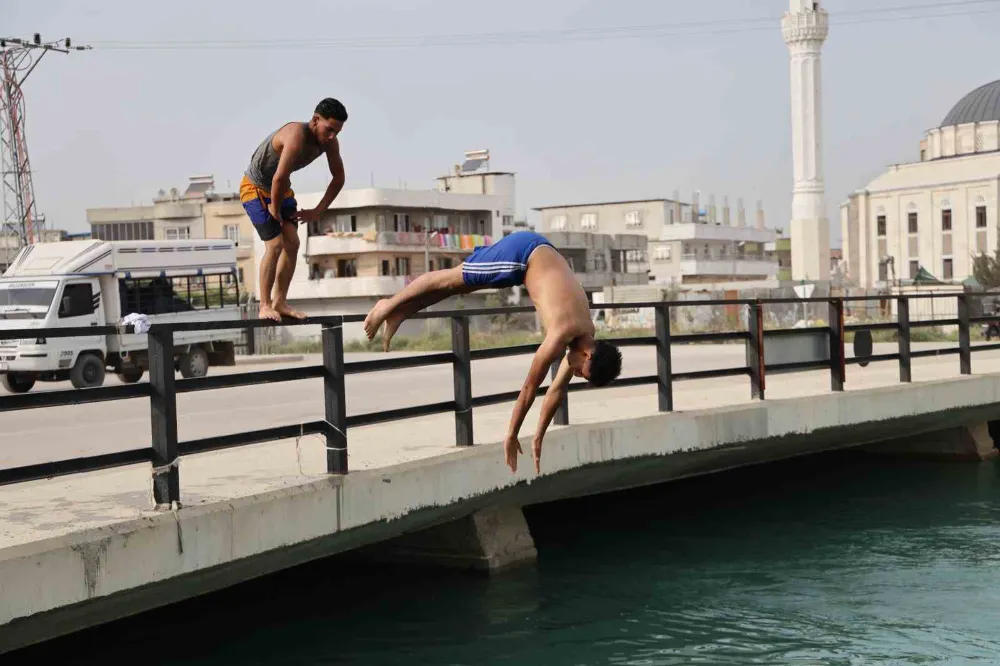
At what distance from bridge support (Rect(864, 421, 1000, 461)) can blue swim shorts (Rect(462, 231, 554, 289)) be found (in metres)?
11.5

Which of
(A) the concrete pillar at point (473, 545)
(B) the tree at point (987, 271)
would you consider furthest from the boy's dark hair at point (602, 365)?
(B) the tree at point (987, 271)

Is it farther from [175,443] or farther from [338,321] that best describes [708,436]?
[175,443]

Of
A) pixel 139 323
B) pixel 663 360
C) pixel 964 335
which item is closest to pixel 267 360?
pixel 964 335

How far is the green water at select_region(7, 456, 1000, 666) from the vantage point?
906 centimetres

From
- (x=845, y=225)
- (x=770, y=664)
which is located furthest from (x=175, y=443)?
(x=845, y=225)

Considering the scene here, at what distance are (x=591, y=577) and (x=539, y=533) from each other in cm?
198

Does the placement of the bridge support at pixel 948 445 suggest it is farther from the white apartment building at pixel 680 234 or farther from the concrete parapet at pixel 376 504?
the white apartment building at pixel 680 234

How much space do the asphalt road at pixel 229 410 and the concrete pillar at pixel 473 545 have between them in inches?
136

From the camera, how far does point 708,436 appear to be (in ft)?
39.8

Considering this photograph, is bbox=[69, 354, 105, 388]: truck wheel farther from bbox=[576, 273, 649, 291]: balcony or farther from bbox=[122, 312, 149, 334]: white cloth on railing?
bbox=[576, 273, 649, 291]: balcony

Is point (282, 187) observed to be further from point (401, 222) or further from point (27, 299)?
point (401, 222)

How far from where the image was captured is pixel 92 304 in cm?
2864

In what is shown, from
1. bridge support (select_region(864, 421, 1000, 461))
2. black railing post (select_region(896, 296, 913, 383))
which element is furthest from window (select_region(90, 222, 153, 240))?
black railing post (select_region(896, 296, 913, 383))

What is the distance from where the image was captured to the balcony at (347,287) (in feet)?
280
